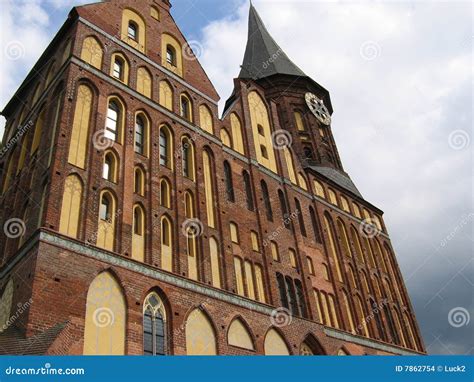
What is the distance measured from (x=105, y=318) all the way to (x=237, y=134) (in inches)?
501

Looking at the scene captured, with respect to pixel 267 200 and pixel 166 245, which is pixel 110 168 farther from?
pixel 267 200

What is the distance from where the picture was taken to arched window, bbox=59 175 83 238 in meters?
13.2

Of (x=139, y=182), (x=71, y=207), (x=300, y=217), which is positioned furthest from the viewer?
(x=300, y=217)

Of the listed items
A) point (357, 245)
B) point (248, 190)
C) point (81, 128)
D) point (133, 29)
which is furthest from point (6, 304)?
point (357, 245)

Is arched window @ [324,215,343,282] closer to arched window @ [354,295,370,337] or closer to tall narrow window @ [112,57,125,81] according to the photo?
arched window @ [354,295,370,337]

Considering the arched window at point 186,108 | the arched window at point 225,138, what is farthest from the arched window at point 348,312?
the arched window at point 186,108

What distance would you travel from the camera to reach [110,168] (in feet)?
51.6

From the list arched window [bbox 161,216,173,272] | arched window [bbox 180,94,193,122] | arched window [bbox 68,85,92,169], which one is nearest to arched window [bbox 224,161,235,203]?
arched window [bbox 180,94,193,122]

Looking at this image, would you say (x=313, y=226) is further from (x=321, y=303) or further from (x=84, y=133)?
(x=84, y=133)

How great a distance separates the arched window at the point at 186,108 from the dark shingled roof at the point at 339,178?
36.5ft

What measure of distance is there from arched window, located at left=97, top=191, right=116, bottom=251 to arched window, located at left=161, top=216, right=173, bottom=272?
1819 millimetres

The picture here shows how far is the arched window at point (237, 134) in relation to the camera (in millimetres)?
22516

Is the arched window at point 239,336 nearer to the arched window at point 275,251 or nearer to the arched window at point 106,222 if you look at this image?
the arched window at point 275,251

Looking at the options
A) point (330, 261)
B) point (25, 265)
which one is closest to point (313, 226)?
point (330, 261)
